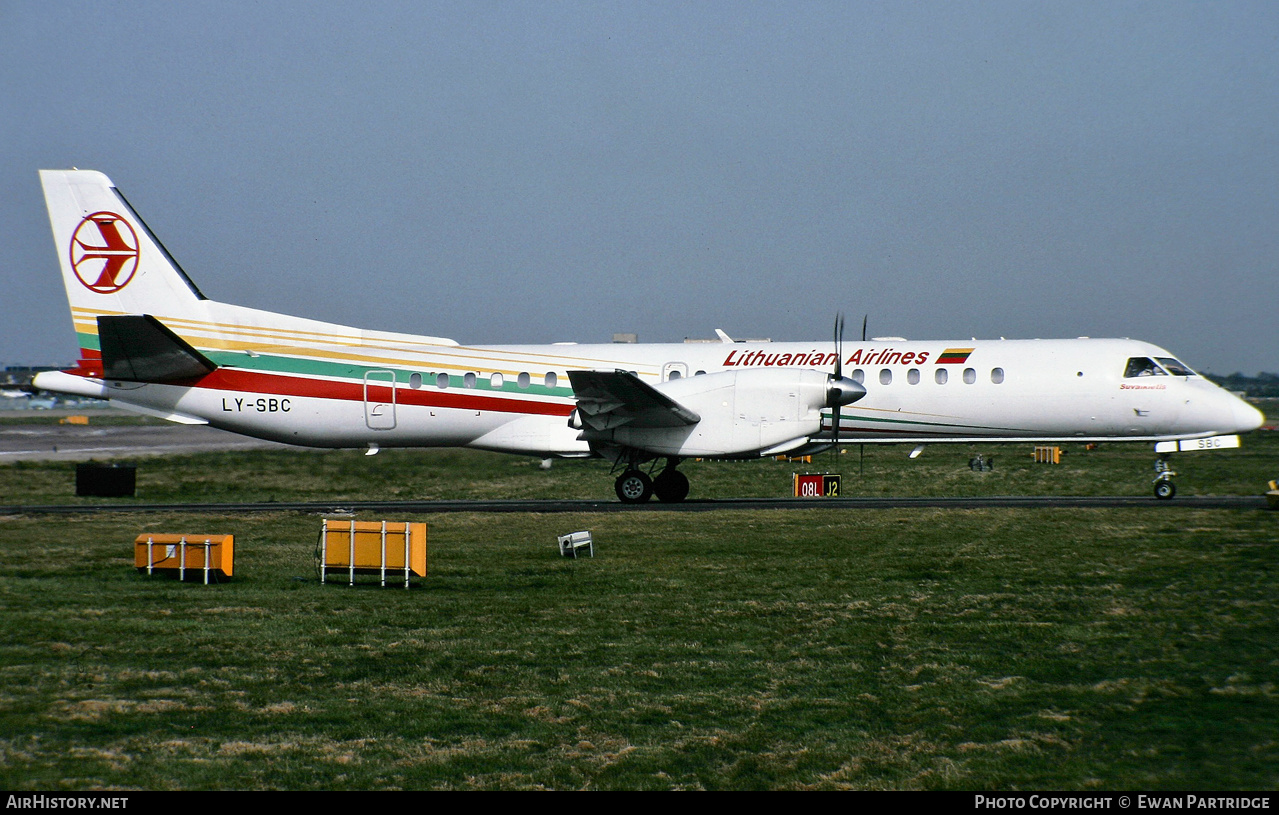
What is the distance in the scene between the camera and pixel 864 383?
78.3ft

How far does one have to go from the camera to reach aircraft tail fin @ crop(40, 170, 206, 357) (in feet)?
78.5

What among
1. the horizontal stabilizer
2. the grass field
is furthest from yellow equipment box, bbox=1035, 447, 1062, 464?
the horizontal stabilizer

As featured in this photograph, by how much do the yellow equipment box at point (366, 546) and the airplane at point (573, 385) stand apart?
8434 millimetres

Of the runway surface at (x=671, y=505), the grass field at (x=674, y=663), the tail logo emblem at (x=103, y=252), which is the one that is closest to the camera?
the grass field at (x=674, y=663)

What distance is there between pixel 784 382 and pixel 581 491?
30.5 ft

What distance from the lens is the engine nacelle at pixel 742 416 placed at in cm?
2294

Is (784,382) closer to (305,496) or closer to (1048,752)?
(305,496)

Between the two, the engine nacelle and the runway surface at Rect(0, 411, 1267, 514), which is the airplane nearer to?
the engine nacelle

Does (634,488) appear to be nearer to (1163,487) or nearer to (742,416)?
(742,416)

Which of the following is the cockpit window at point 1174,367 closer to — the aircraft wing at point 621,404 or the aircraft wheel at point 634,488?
the aircraft wing at point 621,404

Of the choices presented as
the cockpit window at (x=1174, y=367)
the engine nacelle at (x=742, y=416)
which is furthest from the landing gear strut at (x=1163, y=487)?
the engine nacelle at (x=742, y=416)

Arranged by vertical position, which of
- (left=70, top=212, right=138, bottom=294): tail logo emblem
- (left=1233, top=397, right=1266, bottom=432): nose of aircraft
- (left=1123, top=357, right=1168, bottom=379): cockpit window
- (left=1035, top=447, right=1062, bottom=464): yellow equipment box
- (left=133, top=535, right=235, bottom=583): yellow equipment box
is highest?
(left=70, top=212, right=138, bottom=294): tail logo emblem

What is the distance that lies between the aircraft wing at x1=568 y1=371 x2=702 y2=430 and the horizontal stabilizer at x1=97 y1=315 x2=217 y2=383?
348 inches

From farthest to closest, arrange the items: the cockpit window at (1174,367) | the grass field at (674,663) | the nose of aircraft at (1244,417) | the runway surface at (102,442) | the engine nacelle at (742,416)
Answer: the runway surface at (102,442) → the cockpit window at (1174,367) → the nose of aircraft at (1244,417) → the engine nacelle at (742,416) → the grass field at (674,663)
